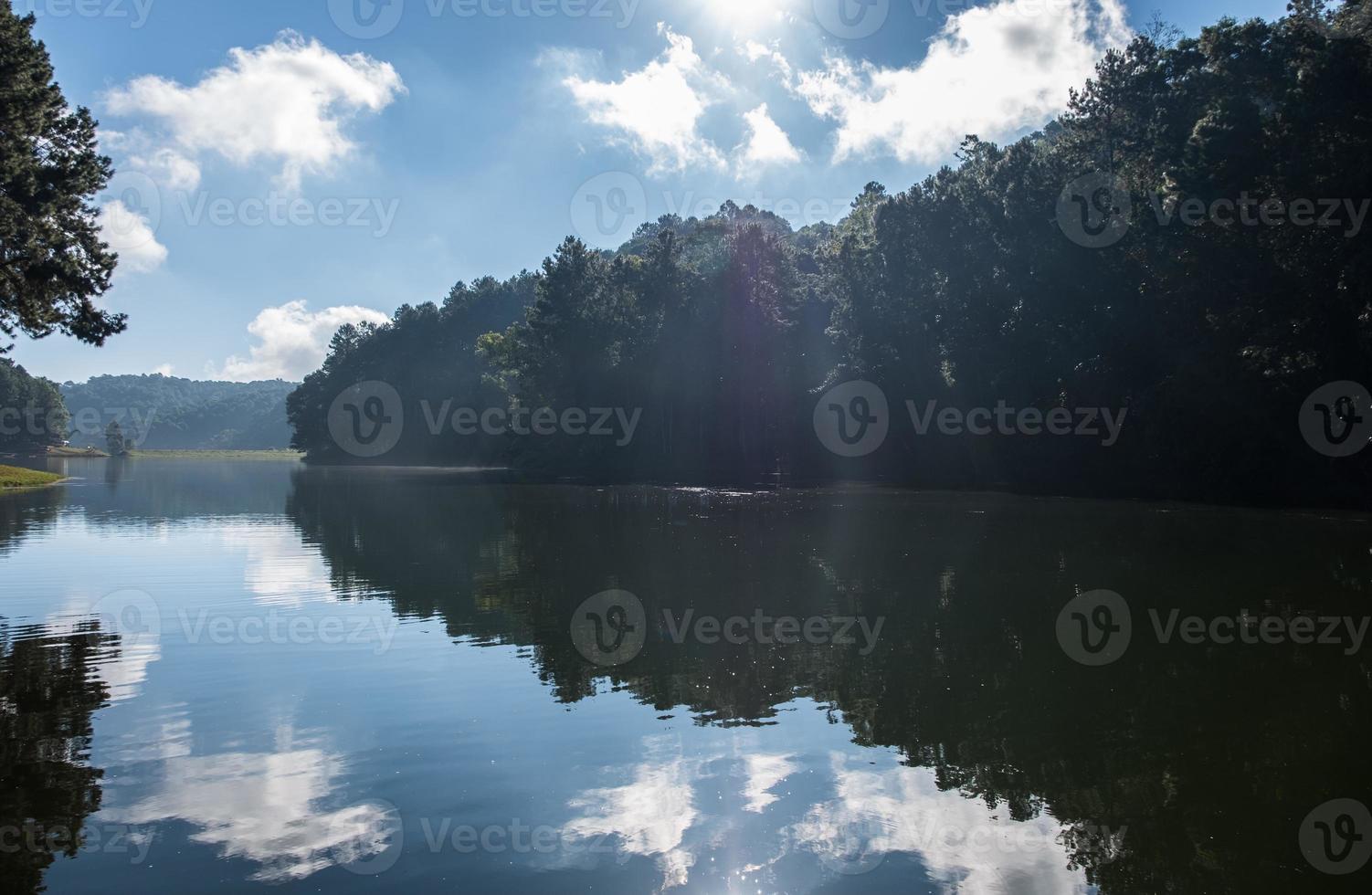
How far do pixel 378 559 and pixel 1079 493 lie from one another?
1493 inches

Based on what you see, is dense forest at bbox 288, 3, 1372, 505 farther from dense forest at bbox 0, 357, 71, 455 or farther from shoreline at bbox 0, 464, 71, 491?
dense forest at bbox 0, 357, 71, 455

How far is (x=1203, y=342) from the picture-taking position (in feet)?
143

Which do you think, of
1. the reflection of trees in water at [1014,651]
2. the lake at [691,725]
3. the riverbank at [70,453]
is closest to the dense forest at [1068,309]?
the reflection of trees in water at [1014,651]

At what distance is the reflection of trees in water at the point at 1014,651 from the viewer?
8336mm

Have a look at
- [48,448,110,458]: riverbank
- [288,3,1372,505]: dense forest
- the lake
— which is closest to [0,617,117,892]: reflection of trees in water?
the lake

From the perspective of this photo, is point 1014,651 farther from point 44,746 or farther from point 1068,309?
point 1068,309

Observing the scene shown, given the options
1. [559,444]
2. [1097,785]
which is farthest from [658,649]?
[559,444]

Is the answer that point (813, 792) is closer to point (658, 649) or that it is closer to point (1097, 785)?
point (1097, 785)

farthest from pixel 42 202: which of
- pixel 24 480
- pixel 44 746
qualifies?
pixel 24 480

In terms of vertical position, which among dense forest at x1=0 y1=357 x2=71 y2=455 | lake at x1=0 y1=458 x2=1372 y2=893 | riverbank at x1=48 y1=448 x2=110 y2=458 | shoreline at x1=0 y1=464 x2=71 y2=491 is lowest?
lake at x1=0 y1=458 x2=1372 y2=893

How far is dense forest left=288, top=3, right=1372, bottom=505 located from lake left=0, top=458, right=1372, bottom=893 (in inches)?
808

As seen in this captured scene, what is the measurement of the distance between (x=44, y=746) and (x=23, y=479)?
225 ft

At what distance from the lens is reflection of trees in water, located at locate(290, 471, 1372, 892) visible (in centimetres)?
834

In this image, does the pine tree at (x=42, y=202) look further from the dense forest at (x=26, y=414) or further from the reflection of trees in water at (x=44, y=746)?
the dense forest at (x=26, y=414)
